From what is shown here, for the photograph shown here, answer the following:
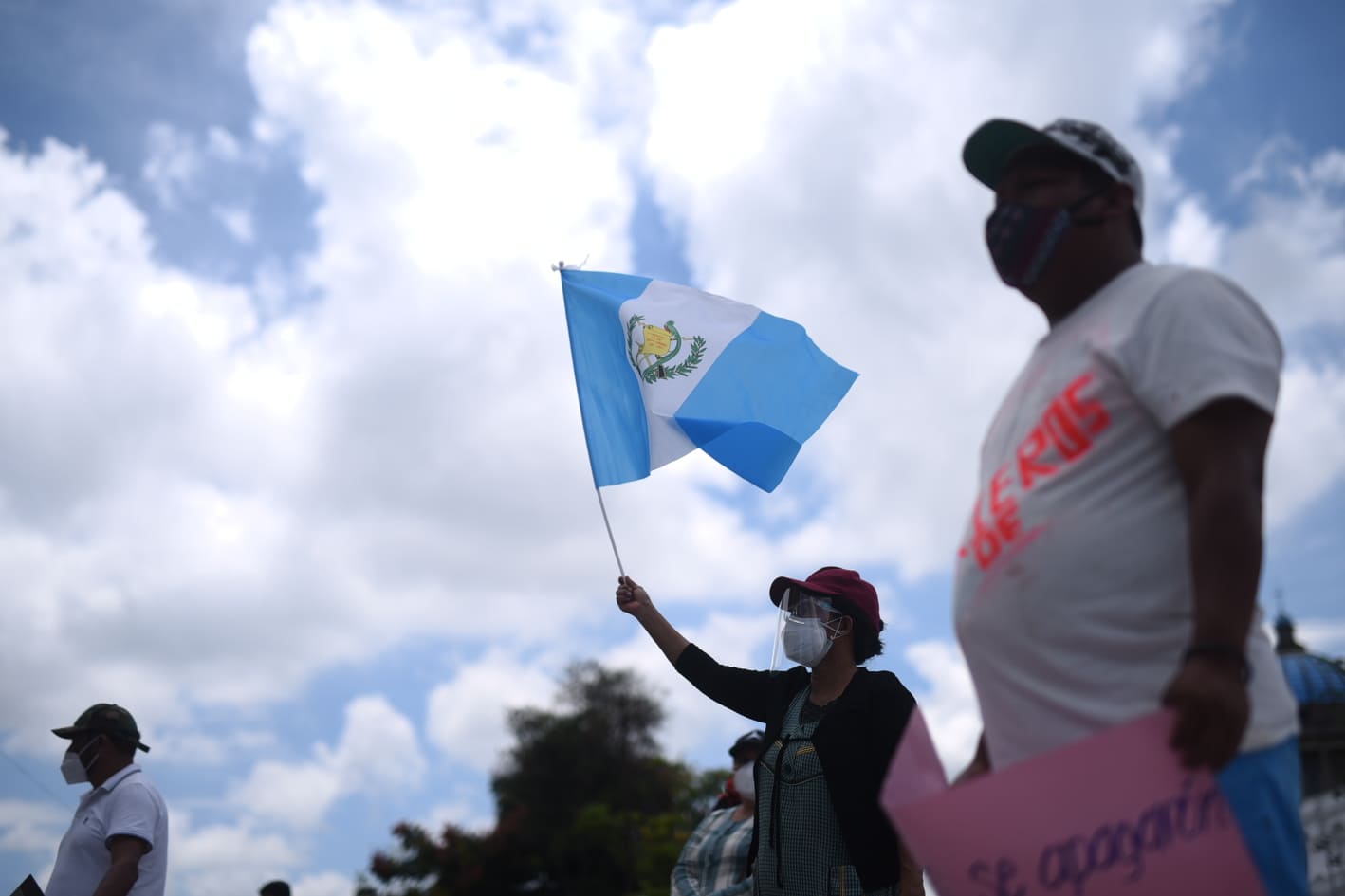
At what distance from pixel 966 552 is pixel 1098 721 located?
18.5 inches

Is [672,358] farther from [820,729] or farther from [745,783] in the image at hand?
[745,783]

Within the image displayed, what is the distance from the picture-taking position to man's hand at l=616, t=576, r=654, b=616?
4.63 meters

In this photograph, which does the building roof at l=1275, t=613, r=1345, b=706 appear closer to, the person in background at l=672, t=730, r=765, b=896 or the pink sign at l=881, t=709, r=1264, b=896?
the person in background at l=672, t=730, r=765, b=896

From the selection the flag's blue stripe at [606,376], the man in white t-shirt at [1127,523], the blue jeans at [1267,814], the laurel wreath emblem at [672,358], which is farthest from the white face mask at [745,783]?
the blue jeans at [1267,814]

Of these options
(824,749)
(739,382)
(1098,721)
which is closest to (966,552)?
(1098,721)

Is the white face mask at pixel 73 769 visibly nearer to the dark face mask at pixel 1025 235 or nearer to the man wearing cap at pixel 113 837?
the man wearing cap at pixel 113 837

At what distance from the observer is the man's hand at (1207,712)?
175 cm

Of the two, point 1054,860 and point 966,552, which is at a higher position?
point 966,552

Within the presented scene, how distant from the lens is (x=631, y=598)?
15.3ft

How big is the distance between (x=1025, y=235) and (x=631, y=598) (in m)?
2.70

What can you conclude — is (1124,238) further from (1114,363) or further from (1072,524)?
(1072,524)

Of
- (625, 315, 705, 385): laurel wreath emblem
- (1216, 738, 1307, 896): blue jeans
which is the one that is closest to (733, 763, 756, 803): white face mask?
(625, 315, 705, 385): laurel wreath emblem

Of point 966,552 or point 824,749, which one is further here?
point 824,749

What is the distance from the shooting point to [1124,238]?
2.35 metres
